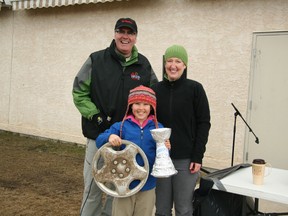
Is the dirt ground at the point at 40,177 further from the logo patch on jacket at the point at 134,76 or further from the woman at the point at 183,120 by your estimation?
the logo patch on jacket at the point at 134,76

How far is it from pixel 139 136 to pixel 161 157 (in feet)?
0.91

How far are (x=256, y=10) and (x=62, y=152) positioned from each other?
4.46 meters

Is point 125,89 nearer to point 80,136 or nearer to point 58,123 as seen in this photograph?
point 80,136

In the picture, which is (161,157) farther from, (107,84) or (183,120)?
(107,84)

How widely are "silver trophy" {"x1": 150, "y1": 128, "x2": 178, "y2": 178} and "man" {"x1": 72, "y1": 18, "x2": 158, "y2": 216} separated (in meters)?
0.65

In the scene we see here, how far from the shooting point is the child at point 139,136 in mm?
2773

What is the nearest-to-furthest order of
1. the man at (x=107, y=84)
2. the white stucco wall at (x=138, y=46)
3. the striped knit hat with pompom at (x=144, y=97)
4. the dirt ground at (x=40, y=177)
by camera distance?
1. the striped knit hat with pompom at (x=144, y=97)
2. the man at (x=107, y=84)
3. the dirt ground at (x=40, y=177)
4. the white stucco wall at (x=138, y=46)

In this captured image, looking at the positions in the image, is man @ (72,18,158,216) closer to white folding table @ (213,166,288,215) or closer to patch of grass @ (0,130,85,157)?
white folding table @ (213,166,288,215)

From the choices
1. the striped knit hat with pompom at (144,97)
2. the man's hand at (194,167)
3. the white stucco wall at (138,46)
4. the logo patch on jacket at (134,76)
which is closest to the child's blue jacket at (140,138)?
the striped knit hat with pompom at (144,97)

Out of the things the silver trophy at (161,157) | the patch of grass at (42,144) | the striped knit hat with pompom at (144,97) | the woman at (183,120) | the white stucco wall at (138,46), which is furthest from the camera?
the patch of grass at (42,144)

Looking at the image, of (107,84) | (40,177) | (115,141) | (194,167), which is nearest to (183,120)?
(194,167)

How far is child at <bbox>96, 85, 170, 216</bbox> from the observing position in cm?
277

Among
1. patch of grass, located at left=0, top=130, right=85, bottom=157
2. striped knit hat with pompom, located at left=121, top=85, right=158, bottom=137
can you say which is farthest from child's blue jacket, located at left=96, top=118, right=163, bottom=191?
patch of grass, located at left=0, top=130, right=85, bottom=157

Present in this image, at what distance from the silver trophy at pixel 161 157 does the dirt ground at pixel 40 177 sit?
199cm
